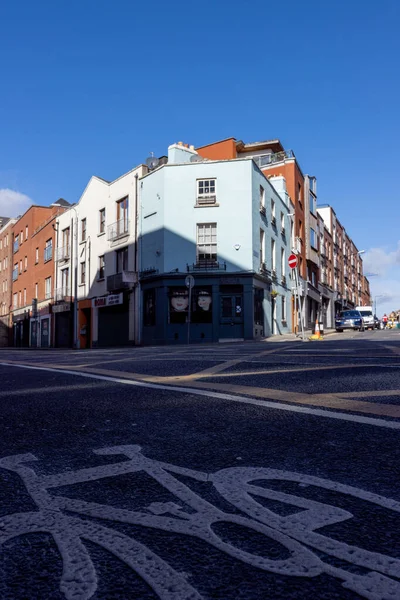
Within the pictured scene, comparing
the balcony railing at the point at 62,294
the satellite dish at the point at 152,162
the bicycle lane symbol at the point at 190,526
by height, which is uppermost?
the satellite dish at the point at 152,162

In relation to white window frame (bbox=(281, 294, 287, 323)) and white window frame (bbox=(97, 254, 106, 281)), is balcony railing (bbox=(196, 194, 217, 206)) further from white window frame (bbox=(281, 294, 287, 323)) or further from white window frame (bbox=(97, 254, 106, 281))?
white window frame (bbox=(281, 294, 287, 323))

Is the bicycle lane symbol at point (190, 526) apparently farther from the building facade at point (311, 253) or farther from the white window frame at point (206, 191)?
the building facade at point (311, 253)

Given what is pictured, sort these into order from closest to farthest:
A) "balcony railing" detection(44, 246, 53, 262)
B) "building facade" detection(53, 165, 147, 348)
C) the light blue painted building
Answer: the light blue painted building
"building facade" detection(53, 165, 147, 348)
"balcony railing" detection(44, 246, 53, 262)

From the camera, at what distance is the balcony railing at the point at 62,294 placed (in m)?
36.6

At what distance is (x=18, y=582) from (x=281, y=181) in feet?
116

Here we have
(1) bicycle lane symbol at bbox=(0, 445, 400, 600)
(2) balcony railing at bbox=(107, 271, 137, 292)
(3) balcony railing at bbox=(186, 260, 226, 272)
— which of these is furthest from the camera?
(2) balcony railing at bbox=(107, 271, 137, 292)

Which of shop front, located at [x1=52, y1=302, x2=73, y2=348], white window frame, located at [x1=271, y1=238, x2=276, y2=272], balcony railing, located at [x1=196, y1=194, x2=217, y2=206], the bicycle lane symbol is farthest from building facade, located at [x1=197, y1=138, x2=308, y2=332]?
the bicycle lane symbol

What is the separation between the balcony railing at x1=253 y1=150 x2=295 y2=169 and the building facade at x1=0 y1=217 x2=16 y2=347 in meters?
27.9

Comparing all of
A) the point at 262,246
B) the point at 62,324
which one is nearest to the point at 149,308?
the point at 262,246

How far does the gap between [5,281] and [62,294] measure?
806 inches

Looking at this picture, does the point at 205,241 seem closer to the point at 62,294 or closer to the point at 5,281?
the point at 62,294

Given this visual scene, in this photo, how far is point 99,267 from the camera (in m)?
33.2

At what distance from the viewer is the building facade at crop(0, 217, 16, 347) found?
52.9 metres

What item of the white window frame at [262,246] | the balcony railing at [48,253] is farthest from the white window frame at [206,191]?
the balcony railing at [48,253]
